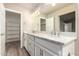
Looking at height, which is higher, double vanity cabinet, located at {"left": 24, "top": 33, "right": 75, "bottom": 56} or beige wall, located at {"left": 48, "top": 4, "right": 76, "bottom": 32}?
beige wall, located at {"left": 48, "top": 4, "right": 76, "bottom": 32}

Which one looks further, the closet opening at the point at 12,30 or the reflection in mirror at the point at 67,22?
the closet opening at the point at 12,30

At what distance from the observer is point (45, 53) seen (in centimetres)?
117

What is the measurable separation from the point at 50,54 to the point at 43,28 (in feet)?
1.93

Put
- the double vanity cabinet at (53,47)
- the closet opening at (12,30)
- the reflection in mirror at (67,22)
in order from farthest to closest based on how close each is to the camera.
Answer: the closet opening at (12,30)
the reflection in mirror at (67,22)
the double vanity cabinet at (53,47)

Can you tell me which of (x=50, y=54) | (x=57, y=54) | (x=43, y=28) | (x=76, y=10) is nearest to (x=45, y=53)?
(x=50, y=54)

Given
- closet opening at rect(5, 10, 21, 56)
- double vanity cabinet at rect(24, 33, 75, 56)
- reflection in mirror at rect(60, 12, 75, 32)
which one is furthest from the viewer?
closet opening at rect(5, 10, 21, 56)

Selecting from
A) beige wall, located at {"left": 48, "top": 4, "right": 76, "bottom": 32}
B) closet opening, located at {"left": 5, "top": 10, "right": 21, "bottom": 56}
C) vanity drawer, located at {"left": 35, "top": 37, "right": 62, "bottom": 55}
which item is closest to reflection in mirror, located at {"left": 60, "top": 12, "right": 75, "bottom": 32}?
beige wall, located at {"left": 48, "top": 4, "right": 76, "bottom": 32}

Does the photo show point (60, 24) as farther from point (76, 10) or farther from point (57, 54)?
point (57, 54)

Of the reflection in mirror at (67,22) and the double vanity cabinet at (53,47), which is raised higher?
the reflection in mirror at (67,22)

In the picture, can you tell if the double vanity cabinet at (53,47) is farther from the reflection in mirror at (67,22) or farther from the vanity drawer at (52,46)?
the reflection in mirror at (67,22)

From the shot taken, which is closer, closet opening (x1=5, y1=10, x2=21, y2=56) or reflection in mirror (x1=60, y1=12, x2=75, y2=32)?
reflection in mirror (x1=60, y1=12, x2=75, y2=32)

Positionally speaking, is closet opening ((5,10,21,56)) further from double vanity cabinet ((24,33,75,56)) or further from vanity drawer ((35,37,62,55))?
vanity drawer ((35,37,62,55))

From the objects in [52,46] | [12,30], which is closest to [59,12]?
[52,46]

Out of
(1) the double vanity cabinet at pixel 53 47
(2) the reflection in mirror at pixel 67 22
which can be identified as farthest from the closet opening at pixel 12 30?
(2) the reflection in mirror at pixel 67 22
